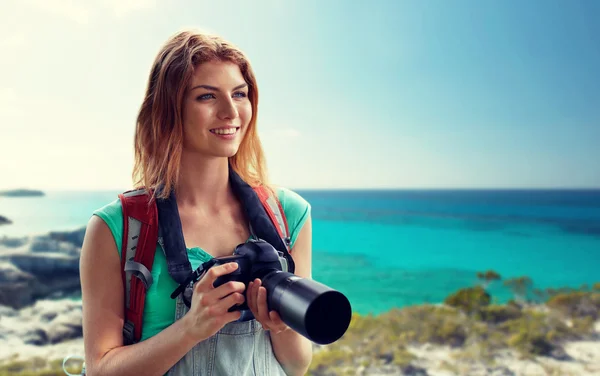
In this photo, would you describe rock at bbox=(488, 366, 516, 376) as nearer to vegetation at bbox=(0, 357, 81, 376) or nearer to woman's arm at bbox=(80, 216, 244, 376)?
vegetation at bbox=(0, 357, 81, 376)

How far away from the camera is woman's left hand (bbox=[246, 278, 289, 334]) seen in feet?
2.51

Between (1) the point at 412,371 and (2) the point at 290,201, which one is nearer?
(2) the point at 290,201

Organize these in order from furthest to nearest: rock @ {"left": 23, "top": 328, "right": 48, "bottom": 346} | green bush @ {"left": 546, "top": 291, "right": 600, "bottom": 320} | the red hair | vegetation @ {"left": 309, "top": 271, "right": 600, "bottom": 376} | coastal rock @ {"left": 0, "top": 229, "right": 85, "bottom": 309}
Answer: green bush @ {"left": 546, "top": 291, "right": 600, "bottom": 320} < coastal rock @ {"left": 0, "top": 229, "right": 85, "bottom": 309} < vegetation @ {"left": 309, "top": 271, "right": 600, "bottom": 376} < rock @ {"left": 23, "top": 328, "right": 48, "bottom": 346} < the red hair

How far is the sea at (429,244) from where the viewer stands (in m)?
5.33

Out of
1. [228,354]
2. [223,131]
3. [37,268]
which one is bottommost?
[37,268]

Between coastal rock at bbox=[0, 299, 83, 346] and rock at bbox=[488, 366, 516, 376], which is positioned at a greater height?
coastal rock at bbox=[0, 299, 83, 346]

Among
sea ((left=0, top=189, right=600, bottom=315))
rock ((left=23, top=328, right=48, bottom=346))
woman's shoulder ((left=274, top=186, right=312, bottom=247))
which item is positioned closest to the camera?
woman's shoulder ((left=274, top=186, right=312, bottom=247))

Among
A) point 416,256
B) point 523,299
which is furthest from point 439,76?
point 523,299

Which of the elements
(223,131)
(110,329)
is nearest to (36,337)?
(110,329)

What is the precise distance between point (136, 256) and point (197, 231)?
140 millimetres

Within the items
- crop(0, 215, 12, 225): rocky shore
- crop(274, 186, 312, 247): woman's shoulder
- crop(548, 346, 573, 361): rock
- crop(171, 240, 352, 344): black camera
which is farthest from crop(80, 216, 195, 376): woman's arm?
crop(0, 215, 12, 225): rocky shore

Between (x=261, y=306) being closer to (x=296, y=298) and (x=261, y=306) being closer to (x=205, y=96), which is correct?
(x=296, y=298)

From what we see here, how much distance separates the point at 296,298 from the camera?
70cm

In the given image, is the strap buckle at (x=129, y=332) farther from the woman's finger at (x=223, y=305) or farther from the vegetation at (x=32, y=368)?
the vegetation at (x=32, y=368)
